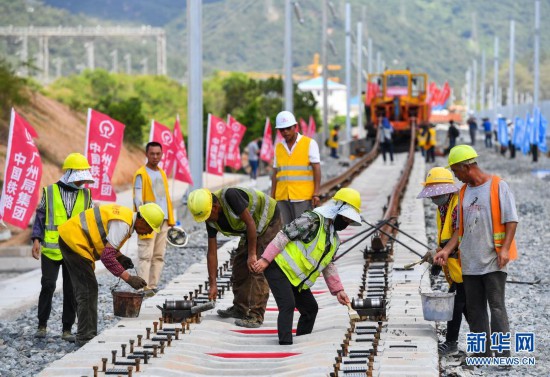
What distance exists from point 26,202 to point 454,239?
25.8 feet

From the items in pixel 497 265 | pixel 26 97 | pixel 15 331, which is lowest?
pixel 15 331

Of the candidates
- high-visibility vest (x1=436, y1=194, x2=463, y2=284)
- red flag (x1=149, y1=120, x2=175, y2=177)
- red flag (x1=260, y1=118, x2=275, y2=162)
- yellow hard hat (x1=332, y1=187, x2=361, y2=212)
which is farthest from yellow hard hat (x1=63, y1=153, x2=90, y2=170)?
red flag (x1=260, y1=118, x2=275, y2=162)

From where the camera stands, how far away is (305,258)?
9.90 m

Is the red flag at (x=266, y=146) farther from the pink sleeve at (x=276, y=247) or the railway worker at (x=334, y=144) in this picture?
A: the pink sleeve at (x=276, y=247)

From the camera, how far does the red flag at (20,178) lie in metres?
15.6

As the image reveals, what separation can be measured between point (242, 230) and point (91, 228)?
1.23 metres

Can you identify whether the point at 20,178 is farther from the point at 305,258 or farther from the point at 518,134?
the point at 518,134

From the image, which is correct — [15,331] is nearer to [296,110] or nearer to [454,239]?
[454,239]

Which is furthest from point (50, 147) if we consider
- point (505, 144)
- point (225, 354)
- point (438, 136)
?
point (438, 136)

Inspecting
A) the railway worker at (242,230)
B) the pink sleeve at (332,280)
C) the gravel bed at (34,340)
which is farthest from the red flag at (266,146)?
the pink sleeve at (332,280)

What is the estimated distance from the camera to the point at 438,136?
76.9 m

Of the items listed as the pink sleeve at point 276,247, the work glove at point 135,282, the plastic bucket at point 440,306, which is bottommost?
the plastic bucket at point 440,306

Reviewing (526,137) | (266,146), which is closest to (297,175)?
(266,146)

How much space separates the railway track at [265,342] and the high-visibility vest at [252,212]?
35.0 inches
